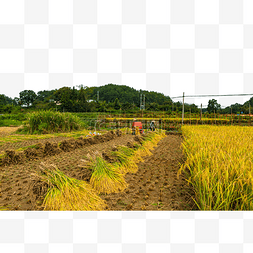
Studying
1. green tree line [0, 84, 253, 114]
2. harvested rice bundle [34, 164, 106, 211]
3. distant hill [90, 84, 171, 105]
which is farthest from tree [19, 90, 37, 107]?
harvested rice bundle [34, 164, 106, 211]

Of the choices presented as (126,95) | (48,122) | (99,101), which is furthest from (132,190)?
(126,95)

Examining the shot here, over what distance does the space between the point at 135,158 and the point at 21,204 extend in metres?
2.59

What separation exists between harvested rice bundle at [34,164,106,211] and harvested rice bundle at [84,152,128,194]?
38cm

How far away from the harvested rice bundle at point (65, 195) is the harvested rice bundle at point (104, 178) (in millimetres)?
377

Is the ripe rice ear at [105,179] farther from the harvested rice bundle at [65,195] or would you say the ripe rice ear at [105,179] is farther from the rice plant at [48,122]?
the rice plant at [48,122]

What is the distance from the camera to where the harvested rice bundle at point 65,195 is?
6.58 feet

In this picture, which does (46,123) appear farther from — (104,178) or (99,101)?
(99,101)

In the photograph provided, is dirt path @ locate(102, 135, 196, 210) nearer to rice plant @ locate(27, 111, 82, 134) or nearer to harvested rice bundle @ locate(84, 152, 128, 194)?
harvested rice bundle @ locate(84, 152, 128, 194)

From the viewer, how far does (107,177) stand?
2.84 metres

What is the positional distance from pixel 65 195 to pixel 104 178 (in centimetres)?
81

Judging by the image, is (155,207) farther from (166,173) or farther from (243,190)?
(166,173)

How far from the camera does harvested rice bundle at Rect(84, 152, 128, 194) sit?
2740 mm

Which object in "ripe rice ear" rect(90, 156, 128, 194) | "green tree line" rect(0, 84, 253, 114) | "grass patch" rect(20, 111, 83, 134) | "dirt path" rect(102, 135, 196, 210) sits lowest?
"dirt path" rect(102, 135, 196, 210)

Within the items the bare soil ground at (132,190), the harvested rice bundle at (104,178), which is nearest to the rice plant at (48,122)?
the bare soil ground at (132,190)
